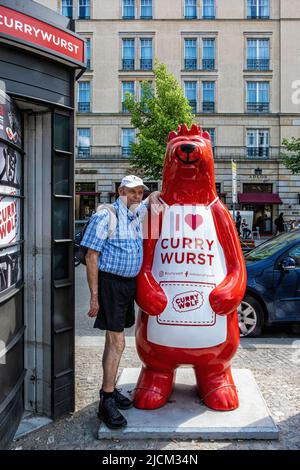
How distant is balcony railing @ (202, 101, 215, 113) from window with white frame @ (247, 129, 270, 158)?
2846 millimetres

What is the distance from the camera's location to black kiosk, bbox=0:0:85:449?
312 cm

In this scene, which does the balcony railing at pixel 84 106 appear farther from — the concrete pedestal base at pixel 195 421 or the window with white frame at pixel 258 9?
the concrete pedestal base at pixel 195 421

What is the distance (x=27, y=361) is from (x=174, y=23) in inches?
1160

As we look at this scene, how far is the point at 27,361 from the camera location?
11.7 ft

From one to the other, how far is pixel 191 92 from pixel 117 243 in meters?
27.8

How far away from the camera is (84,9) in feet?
95.4

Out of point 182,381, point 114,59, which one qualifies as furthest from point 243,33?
point 182,381

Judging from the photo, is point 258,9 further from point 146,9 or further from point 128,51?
point 128,51

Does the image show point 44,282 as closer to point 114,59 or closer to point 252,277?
point 252,277

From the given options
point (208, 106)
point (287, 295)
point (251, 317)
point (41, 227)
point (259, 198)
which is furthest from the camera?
point (208, 106)

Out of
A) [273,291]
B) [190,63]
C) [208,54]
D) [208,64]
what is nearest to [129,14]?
[190,63]

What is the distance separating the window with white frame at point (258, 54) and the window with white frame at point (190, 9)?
4073mm

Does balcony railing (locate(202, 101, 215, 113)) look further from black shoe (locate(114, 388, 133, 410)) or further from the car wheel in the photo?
black shoe (locate(114, 388, 133, 410))

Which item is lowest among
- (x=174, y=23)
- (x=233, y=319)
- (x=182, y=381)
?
(x=182, y=381)
